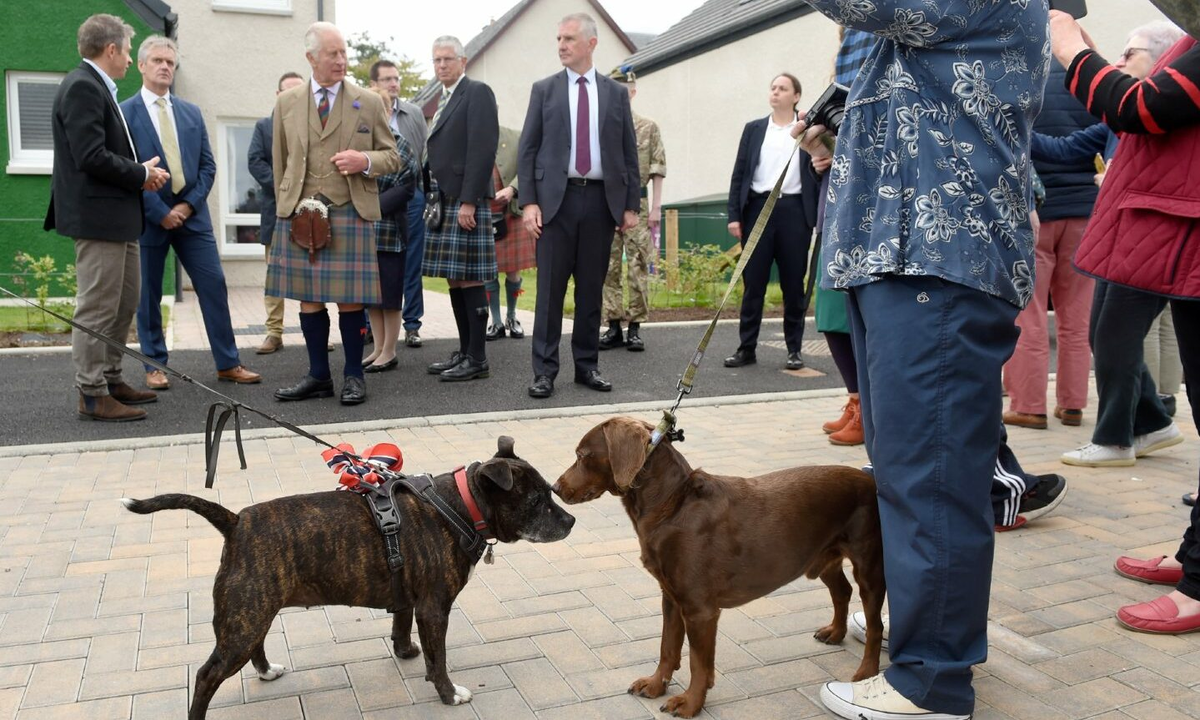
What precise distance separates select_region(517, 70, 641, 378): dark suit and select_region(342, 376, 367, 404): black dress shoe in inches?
51.0

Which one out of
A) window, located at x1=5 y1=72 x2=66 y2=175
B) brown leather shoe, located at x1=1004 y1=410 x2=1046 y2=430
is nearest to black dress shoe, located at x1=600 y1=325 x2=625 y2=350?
brown leather shoe, located at x1=1004 y1=410 x2=1046 y2=430

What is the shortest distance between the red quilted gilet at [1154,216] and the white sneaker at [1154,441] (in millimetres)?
2512

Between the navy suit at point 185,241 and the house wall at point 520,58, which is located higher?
the house wall at point 520,58

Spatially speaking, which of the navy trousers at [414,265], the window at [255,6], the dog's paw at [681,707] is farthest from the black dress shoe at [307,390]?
the window at [255,6]

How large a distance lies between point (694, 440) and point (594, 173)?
2.40 meters

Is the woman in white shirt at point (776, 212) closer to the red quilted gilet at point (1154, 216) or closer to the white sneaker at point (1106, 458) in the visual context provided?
the white sneaker at point (1106, 458)

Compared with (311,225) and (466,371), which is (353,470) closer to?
(311,225)

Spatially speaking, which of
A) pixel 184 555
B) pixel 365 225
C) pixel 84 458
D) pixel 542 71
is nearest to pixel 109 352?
pixel 84 458

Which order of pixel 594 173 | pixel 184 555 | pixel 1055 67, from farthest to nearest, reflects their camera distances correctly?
pixel 594 173, pixel 1055 67, pixel 184 555

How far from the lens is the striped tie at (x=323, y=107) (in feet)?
21.6

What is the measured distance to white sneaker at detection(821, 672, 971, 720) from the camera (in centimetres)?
268

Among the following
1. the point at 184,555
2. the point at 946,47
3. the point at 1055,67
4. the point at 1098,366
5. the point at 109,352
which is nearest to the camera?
the point at 946,47

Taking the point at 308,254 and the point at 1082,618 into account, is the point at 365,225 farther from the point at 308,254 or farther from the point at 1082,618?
the point at 1082,618

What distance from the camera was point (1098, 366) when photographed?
537 cm
